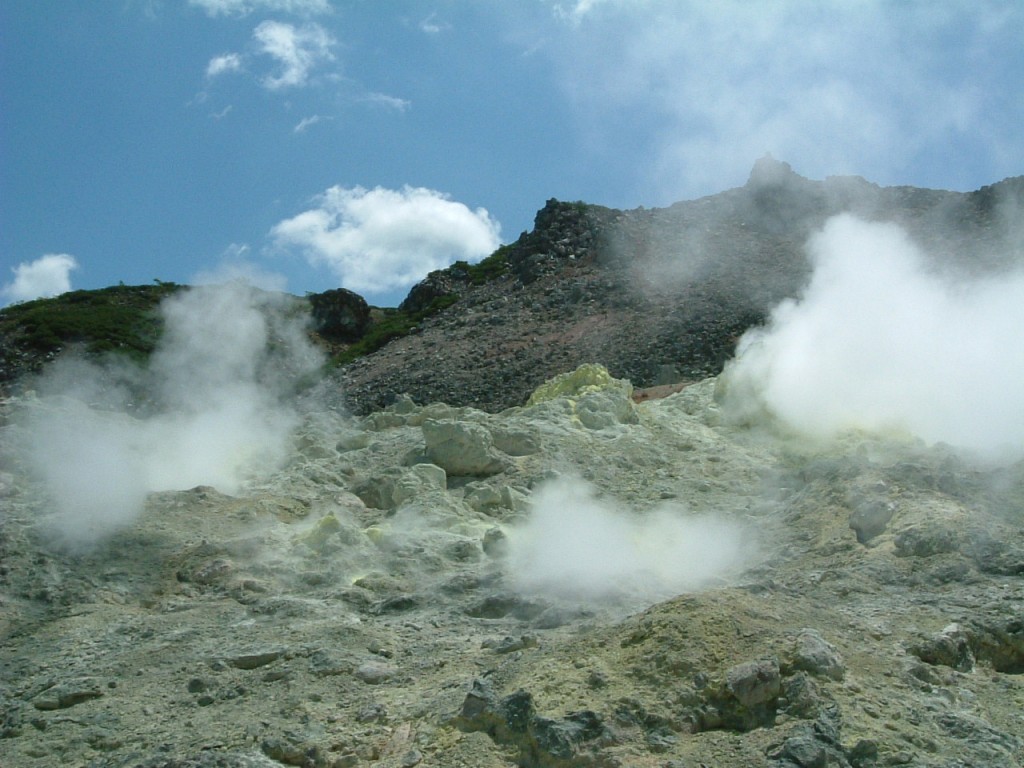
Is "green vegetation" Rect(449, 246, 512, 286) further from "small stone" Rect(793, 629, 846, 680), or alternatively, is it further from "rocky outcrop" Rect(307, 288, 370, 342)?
"small stone" Rect(793, 629, 846, 680)

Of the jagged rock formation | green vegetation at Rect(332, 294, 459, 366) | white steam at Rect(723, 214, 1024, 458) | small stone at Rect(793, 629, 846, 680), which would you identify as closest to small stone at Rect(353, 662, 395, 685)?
small stone at Rect(793, 629, 846, 680)

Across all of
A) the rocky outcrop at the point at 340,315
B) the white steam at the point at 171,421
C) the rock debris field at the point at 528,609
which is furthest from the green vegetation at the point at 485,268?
the rock debris field at the point at 528,609

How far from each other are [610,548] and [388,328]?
24501mm

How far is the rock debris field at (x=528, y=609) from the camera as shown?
506 centimetres

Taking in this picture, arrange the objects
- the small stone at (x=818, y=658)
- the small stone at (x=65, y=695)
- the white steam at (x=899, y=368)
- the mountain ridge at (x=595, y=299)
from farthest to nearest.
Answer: the mountain ridge at (x=595, y=299) < the white steam at (x=899, y=368) < the small stone at (x=65, y=695) < the small stone at (x=818, y=658)

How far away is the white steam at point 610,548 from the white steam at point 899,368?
9.02ft

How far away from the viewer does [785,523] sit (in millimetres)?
9070

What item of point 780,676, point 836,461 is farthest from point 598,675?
point 836,461

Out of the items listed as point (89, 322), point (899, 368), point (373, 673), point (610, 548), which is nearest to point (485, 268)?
point (89, 322)

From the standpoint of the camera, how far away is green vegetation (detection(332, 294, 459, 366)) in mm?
30578

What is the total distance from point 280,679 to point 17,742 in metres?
1.31

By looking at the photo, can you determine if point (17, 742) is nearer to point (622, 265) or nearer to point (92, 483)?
point (92, 483)

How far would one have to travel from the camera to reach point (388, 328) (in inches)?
1278

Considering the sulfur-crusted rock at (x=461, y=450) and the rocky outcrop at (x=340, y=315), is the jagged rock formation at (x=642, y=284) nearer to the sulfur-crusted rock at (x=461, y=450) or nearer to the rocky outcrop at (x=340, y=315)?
the rocky outcrop at (x=340, y=315)
